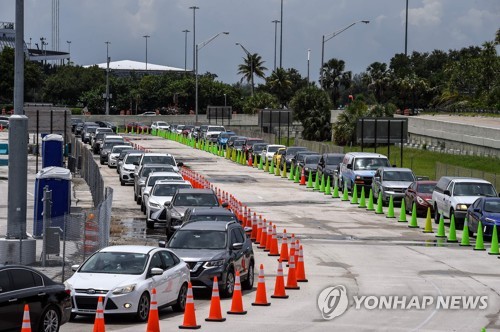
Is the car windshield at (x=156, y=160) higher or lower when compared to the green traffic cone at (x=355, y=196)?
higher

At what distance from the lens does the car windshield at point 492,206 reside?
33688 millimetres

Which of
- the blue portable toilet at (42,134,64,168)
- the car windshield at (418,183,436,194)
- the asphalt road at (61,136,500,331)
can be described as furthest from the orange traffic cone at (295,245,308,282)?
the car windshield at (418,183,436,194)

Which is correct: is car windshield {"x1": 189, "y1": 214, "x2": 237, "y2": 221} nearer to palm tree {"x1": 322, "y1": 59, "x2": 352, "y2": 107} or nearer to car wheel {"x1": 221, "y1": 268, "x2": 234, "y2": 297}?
car wheel {"x1": 221, "y1": 268, "x2": 234, "y2": 297}

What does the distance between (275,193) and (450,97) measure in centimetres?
6774

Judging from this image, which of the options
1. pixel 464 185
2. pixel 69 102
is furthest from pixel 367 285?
pixel 69 102

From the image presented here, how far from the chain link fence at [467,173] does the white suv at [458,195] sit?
8.71m

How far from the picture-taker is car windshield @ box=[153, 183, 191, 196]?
3647cm

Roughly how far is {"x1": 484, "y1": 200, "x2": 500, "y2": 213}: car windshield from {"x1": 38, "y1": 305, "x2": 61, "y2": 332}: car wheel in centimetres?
1971

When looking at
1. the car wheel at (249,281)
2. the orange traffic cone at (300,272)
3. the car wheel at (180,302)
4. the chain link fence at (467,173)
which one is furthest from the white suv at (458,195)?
the car wheel at (180,302)

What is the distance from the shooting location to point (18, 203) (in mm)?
24875

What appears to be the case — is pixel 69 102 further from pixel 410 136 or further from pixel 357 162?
pixel 357 162

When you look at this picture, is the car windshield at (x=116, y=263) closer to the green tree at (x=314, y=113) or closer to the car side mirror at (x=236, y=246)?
the car side mirror at (x=236, y=246)

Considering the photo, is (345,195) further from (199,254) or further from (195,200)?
(199,254)

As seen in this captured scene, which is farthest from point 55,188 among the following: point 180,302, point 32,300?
point 32,300
